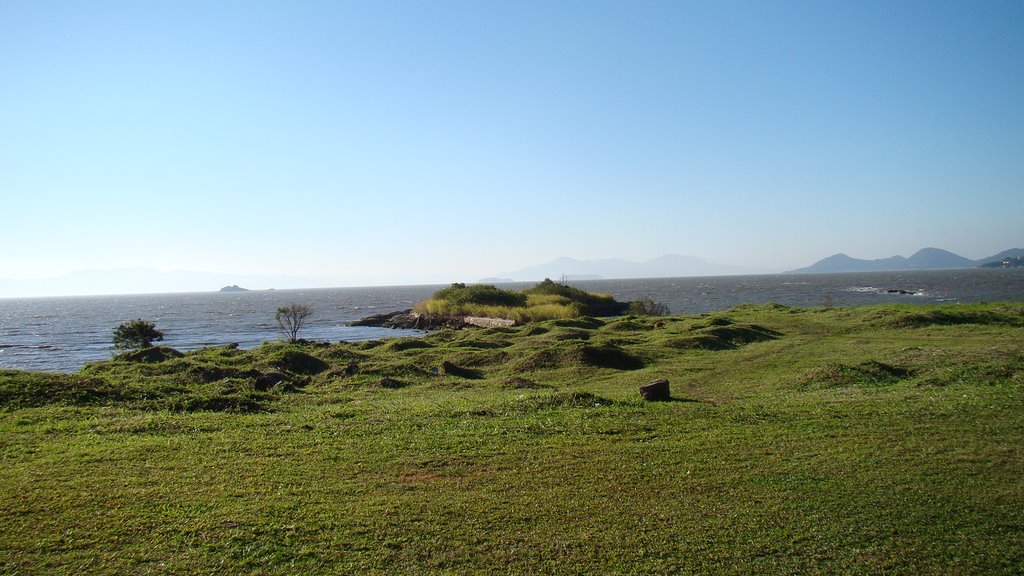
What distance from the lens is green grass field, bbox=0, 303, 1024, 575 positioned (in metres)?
5.96

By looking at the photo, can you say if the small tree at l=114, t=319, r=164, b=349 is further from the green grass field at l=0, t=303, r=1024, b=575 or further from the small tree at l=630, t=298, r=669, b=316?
the small tree at l=630, t=298, r=669, b=316

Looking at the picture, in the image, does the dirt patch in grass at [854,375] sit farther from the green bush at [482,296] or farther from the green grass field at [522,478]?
the green bush at [482,296]

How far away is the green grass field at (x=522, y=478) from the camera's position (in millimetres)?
5965

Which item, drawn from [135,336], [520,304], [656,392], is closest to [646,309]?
[520,304]

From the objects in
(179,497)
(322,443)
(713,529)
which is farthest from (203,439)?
(713,529)

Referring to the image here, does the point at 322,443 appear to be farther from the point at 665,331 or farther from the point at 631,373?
the point at 665,331

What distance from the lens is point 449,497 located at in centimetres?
752

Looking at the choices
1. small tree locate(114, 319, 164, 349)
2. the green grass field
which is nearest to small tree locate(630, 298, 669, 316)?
small tree locate(114, 319, 164, 349)

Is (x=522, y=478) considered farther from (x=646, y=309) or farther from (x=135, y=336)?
(x=646, y=309)

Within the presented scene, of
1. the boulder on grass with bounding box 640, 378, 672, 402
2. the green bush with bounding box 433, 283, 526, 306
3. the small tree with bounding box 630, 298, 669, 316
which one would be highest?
the green bush with bounding box 433, 283, 526, 306

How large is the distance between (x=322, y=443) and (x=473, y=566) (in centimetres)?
530

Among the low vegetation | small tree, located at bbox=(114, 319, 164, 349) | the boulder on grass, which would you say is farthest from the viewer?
the low vegetation

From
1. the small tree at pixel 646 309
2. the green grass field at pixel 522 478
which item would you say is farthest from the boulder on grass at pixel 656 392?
the small tree at pixel 646 309

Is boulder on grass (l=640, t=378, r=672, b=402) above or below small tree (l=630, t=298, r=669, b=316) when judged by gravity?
above
